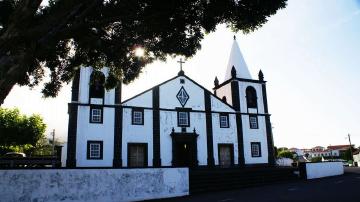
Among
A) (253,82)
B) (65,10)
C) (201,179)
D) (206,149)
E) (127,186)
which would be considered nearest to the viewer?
(65,10)

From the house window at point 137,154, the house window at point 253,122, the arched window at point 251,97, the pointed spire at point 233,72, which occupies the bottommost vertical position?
the house window at point 137,154

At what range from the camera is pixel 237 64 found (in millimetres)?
29547

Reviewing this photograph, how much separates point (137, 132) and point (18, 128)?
1968cm

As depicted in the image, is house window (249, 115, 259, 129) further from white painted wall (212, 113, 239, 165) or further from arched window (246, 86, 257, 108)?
white painted wall (212, 113, 239, 165)

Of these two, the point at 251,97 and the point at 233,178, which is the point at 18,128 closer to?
the point at 251,97

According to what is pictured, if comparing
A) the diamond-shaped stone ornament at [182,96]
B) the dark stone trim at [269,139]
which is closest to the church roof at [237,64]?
the dark stone trim at [269,139]

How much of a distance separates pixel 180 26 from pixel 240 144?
1786cm


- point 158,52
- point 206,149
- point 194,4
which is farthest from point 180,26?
point 206,149

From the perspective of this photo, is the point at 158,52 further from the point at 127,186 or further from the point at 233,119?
the point at 233,119

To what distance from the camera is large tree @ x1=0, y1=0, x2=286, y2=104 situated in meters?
7.12

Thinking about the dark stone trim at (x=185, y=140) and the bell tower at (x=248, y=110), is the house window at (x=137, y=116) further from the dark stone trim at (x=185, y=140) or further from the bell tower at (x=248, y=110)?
the bell tower at (x=248, y=110)

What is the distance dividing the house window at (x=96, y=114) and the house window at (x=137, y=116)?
2378 mm

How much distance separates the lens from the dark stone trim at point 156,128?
922 inches

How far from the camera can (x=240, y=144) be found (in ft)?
86.8
